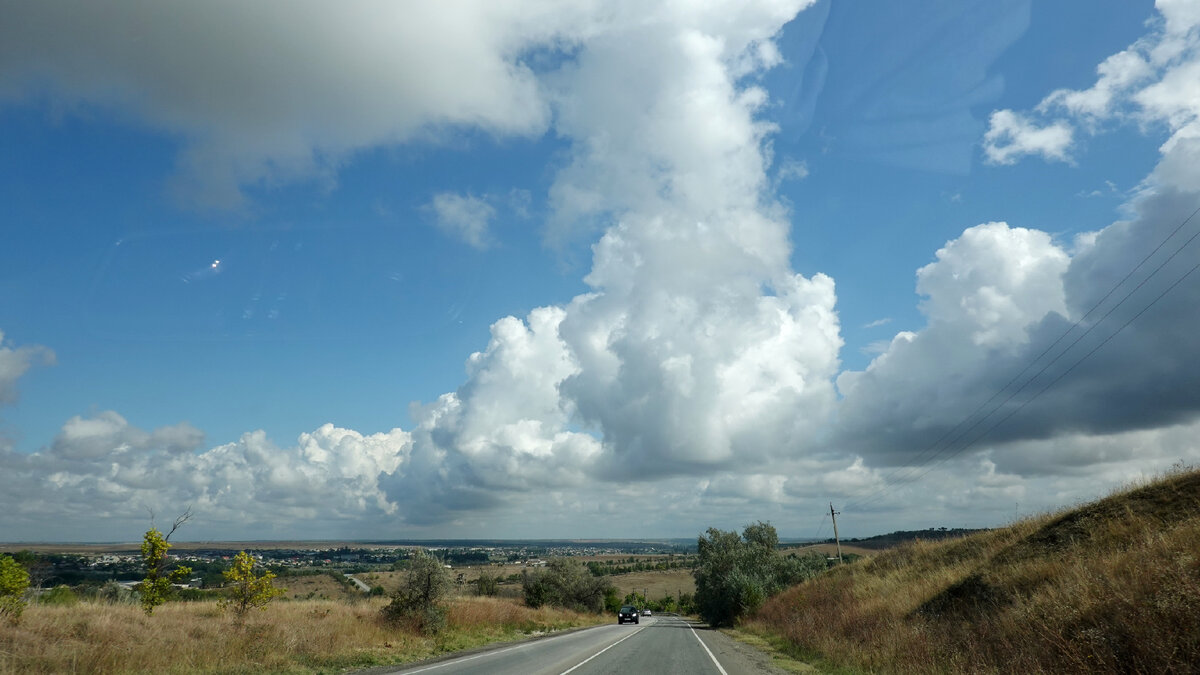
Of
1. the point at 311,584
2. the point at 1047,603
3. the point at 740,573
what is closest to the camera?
the point at 1047,603

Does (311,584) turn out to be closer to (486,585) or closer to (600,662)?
(486,585)

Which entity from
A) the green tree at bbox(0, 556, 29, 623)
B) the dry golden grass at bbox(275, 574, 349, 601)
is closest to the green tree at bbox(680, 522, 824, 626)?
the dry golden grass at bbox(275, 574, 349, 601)

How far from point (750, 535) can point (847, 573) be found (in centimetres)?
4848

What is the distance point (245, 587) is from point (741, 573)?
147ft

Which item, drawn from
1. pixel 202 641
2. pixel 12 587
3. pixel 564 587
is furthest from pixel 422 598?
pixel 564 587

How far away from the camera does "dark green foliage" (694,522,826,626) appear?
53.0m

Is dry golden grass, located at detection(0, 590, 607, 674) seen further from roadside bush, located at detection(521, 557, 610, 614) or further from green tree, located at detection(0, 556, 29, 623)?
roadside bush, located at detection(521, 557, 610, 614)

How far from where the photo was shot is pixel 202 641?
1703 cm

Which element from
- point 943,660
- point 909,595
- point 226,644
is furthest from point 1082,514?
point 226,644

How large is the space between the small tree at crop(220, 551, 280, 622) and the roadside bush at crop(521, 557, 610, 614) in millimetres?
44297

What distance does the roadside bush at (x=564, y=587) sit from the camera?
65.8m

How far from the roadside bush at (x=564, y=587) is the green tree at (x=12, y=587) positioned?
51181 mm

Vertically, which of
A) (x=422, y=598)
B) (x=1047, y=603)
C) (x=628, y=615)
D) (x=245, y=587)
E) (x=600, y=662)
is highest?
(x=1047, y=603)

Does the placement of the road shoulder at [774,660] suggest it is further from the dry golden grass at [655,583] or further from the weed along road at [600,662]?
the dry golden grass at [655,583]
